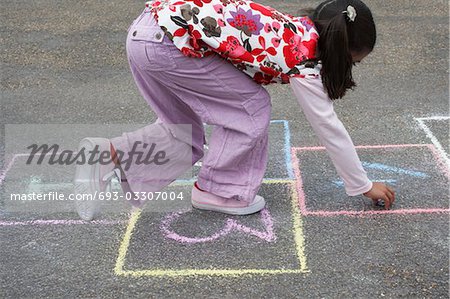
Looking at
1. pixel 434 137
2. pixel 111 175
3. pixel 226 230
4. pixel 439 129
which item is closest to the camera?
pixel 226 230

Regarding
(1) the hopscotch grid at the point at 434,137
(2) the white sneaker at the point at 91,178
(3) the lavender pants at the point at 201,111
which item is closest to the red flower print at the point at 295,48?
(3) the lavender pants at the point at 201,111

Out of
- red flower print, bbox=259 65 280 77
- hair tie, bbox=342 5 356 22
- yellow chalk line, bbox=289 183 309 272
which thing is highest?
hair tie, bbox=342 5 356 22

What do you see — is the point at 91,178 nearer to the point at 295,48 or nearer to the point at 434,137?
the point at 295,48

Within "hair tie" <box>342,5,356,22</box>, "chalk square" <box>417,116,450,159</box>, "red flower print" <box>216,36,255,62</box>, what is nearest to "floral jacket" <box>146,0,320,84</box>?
"red flower print" <box>216,36,255,62</box>

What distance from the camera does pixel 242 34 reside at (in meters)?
2.68

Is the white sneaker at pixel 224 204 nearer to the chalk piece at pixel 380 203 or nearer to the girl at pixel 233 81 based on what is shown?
the girl at pixel 233 81

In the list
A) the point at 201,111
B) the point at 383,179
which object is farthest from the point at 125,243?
the point at 383,179

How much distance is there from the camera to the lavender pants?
2.77 m

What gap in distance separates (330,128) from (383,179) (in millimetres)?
695

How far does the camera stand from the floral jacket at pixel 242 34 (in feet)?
8.70

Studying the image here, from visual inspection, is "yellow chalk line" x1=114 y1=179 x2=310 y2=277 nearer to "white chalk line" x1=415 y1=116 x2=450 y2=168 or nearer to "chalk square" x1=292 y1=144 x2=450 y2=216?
"chalk square" x1=292 y1=144 x2=450 y2=216

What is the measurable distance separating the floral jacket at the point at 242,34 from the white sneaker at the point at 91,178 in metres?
0.63

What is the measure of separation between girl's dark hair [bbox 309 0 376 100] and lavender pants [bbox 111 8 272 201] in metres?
0.34

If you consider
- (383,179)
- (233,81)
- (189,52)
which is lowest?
(383,179)
